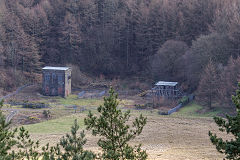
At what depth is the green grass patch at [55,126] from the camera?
123 feet

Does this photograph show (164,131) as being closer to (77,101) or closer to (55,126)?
(55,126)

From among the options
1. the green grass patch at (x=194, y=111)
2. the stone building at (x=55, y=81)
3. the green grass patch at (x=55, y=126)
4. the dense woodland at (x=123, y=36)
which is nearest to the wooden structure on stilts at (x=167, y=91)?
the green grass patch at (x=194, y=111)

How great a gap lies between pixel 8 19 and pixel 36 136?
35337 millimetres

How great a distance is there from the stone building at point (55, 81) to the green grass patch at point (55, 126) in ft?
38.8

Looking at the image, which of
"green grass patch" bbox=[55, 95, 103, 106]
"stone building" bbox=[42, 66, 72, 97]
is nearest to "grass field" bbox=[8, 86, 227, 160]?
"green grass patch" bbox=[55, 95, 103, 106]

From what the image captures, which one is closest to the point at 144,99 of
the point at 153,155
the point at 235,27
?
the point at 235,27

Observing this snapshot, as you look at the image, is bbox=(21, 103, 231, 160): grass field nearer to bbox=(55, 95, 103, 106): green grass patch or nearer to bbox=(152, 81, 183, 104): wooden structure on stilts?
bbox=(152, 81, 183, 104): wooden structure on stilts

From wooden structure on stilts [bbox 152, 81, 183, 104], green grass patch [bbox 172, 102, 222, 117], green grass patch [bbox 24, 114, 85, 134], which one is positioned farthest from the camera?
wooden structure on stilts [bbox 152, 81, 183, 104]

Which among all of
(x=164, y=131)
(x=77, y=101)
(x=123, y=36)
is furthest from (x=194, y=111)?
(x=123, y=36)

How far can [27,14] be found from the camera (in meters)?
67.5

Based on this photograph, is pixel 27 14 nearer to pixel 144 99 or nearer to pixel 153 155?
pixel 144 99

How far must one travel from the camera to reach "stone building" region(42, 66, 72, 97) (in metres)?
54.3

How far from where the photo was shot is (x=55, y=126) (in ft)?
129

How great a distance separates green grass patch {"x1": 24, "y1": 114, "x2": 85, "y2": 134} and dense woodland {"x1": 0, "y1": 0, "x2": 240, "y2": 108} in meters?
18.1
